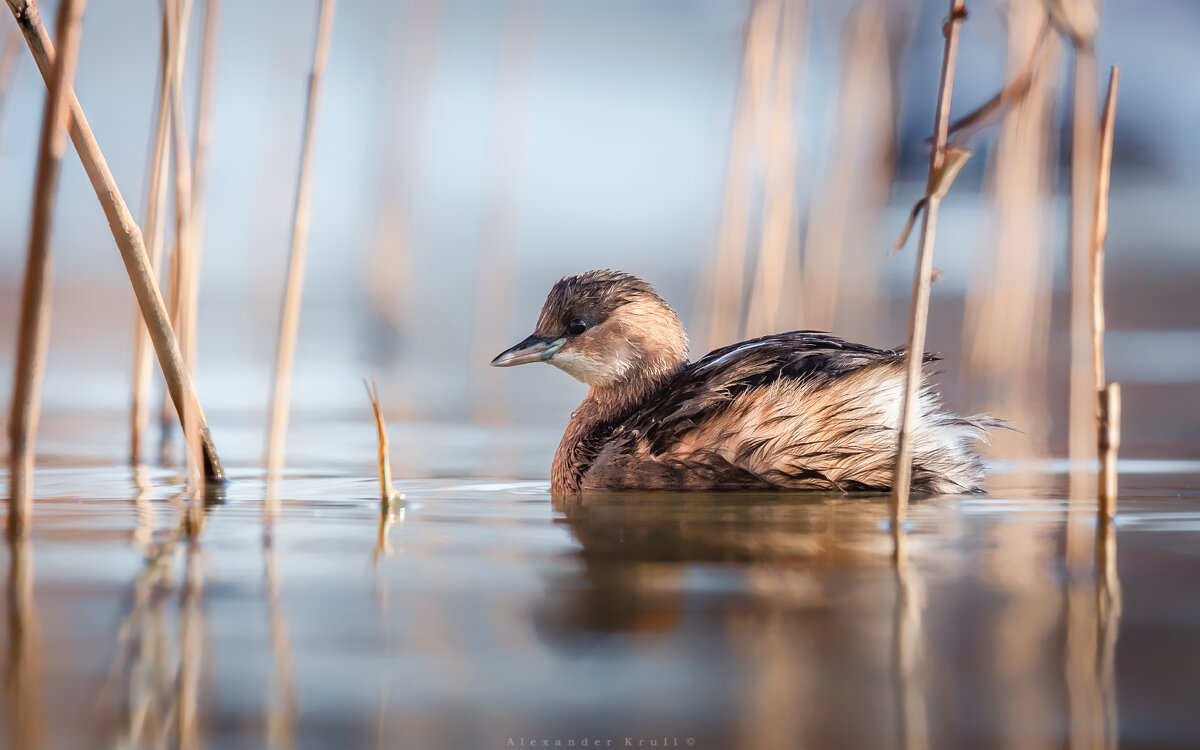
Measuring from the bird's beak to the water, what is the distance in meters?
0.98

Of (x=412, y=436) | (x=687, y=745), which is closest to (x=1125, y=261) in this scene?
(x=412, y=436)

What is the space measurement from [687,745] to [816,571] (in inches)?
39.7

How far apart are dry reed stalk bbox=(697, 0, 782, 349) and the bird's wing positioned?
2340 millimetres

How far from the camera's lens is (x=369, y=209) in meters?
8.77

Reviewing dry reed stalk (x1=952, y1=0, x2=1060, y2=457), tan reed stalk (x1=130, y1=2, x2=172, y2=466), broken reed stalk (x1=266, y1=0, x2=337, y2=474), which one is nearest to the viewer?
broken reed stalk (x1=266, y1=0, x2=337, y2=474)

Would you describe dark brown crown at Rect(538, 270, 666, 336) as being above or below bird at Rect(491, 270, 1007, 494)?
above

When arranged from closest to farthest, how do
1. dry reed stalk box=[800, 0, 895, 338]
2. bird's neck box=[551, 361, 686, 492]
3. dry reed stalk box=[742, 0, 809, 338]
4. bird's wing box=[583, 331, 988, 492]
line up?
1. bird's wing box=[583, 331, 988, 492]
2. bird's neck box=[551, 361, 686, 492]
3. dry reed stalk box=[742, 0, 809, 338]
4. dry reed stalk box=[800, 0, 895, 338]

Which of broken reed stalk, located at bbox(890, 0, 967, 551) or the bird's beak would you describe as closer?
broken reed stalk, located at bbox(890, 0, 967, 551)

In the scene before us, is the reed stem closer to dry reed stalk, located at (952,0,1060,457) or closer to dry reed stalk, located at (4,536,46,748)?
dry reed stalk, located at (952,0,1060,457)

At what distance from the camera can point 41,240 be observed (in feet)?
7.91

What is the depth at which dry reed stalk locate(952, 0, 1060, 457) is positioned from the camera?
5.93 meters

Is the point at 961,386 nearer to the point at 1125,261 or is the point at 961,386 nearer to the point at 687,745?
the point at 687,745

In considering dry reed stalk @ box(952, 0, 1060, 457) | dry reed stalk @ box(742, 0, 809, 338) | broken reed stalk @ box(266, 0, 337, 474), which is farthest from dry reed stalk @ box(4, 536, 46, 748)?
dry reed stalk @ box(742, 0, 809, 338)

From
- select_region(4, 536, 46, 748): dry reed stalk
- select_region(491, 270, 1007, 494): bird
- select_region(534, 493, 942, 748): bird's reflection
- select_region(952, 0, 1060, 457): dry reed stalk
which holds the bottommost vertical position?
select_region(4, 536, 46, 748): dry reed stalk
